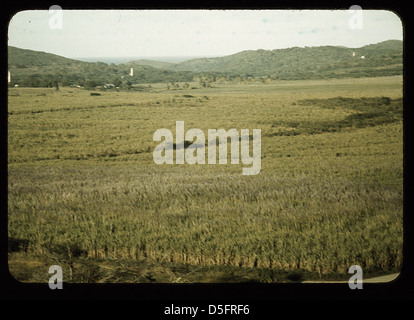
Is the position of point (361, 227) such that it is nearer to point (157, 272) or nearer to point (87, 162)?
point (157, 272)

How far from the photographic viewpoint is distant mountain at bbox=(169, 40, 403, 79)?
4496mm

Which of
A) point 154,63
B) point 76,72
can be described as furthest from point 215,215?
point 76,72

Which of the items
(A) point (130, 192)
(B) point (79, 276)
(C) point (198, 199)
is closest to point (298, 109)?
(C) point (198, 199)

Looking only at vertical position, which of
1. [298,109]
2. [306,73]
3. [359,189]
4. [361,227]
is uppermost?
[306,73]

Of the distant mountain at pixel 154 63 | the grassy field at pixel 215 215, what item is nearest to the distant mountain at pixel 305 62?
the distant mountain at pixel 154 63

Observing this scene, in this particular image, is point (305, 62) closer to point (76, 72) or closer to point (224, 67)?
point (224, 67)

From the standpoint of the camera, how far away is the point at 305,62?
5105 millimetres

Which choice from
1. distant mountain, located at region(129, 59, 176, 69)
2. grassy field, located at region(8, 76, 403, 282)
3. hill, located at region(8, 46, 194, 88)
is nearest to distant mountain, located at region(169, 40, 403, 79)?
distant mountain, located at region(129, 59, 176, 69)

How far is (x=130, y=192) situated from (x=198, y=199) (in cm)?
87

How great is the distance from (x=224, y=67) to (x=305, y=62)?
112cm

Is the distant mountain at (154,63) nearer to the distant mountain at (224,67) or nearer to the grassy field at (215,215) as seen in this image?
the distant mountain at (224,67)

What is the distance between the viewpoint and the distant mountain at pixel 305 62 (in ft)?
14.8

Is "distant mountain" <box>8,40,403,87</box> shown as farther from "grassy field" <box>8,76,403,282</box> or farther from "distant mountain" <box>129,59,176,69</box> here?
"grassy field" <box>8,76,403,282</box>

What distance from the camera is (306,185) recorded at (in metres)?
4.80
